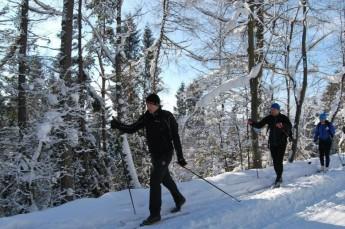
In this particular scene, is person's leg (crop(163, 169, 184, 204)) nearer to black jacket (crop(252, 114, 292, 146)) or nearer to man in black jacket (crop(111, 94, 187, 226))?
man in black jacket (crop(111, 94, 187, 226))

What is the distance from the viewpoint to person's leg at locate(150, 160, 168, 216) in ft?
25.2

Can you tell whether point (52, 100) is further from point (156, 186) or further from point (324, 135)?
point (324, 135)

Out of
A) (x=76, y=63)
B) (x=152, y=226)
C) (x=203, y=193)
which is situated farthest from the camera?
(x=76, y=63)

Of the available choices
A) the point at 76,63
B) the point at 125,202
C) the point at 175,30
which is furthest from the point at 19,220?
the point at 76,63

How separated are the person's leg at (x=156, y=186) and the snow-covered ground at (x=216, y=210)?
0.87 feet

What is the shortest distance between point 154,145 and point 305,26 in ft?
42.1

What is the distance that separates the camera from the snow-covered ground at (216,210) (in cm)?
754

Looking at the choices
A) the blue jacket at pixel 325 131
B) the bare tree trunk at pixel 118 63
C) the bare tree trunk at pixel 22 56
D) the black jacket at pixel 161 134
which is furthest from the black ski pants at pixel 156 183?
the bare tree trunk at pixel 118 63

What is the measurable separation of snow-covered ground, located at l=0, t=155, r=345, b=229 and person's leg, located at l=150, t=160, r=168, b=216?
0.87 feet

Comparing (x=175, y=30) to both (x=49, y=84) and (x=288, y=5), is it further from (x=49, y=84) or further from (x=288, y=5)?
(x=49, y=84)

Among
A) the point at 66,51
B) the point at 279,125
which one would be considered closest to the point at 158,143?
the point at 279,125

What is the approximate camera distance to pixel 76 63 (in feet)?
79.4

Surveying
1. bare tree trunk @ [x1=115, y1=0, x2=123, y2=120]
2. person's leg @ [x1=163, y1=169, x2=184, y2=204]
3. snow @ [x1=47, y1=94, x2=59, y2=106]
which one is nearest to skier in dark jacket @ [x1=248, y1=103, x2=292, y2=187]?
person's leg @ [x1=163, y1=169, x2=184, y2=204]

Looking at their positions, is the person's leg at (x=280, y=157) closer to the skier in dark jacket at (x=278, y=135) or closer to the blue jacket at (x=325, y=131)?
the skier in dark jacket at (x=278, y=135)
